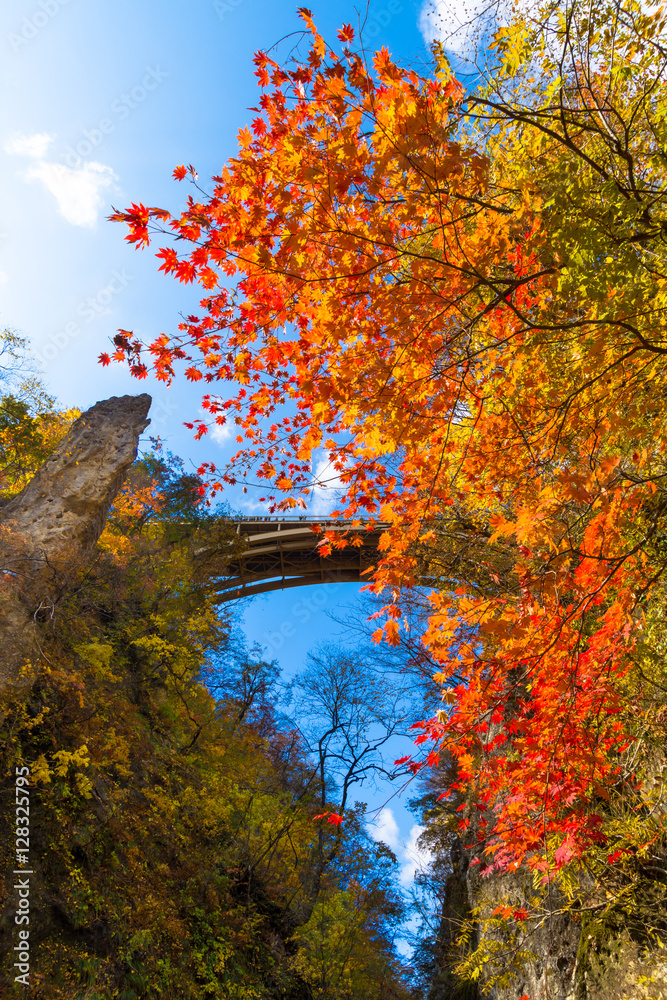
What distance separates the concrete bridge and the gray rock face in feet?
44.2

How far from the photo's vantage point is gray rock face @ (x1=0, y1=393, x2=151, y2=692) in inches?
294

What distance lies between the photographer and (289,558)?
107 feet

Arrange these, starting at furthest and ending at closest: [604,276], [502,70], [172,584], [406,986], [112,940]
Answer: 1. [406,986]
2. [172,584]
3. [112,940]
4. [502,70]
5. [604,276]

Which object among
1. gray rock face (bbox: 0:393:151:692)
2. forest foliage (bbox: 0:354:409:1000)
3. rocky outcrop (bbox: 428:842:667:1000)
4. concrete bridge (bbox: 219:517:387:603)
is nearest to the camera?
rocky outcrop (bbox: 428:842:667:1000)

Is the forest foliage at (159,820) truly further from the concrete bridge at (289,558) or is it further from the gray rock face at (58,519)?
the concrete bridge at (289,558)

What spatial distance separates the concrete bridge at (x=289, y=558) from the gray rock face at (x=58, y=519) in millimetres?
13477

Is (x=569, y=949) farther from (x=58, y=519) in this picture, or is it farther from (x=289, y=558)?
(x=289, y=558)

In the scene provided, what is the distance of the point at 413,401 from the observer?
13.8 feet

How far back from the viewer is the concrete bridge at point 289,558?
88.9 feet

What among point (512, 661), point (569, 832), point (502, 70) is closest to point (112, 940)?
point (569, 832)

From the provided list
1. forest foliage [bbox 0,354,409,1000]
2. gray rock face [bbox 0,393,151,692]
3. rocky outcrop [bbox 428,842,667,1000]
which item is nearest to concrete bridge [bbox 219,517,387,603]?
forest foliage [bbox 0,354,409,1000]

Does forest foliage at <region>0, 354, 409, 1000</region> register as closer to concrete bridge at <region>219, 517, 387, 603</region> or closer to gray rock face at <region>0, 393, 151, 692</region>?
gray rock face at <region>0, 393, 151, 692</region>

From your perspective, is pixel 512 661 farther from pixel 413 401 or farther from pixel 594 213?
pixel 594 213

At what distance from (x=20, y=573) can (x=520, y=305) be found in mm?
8240
